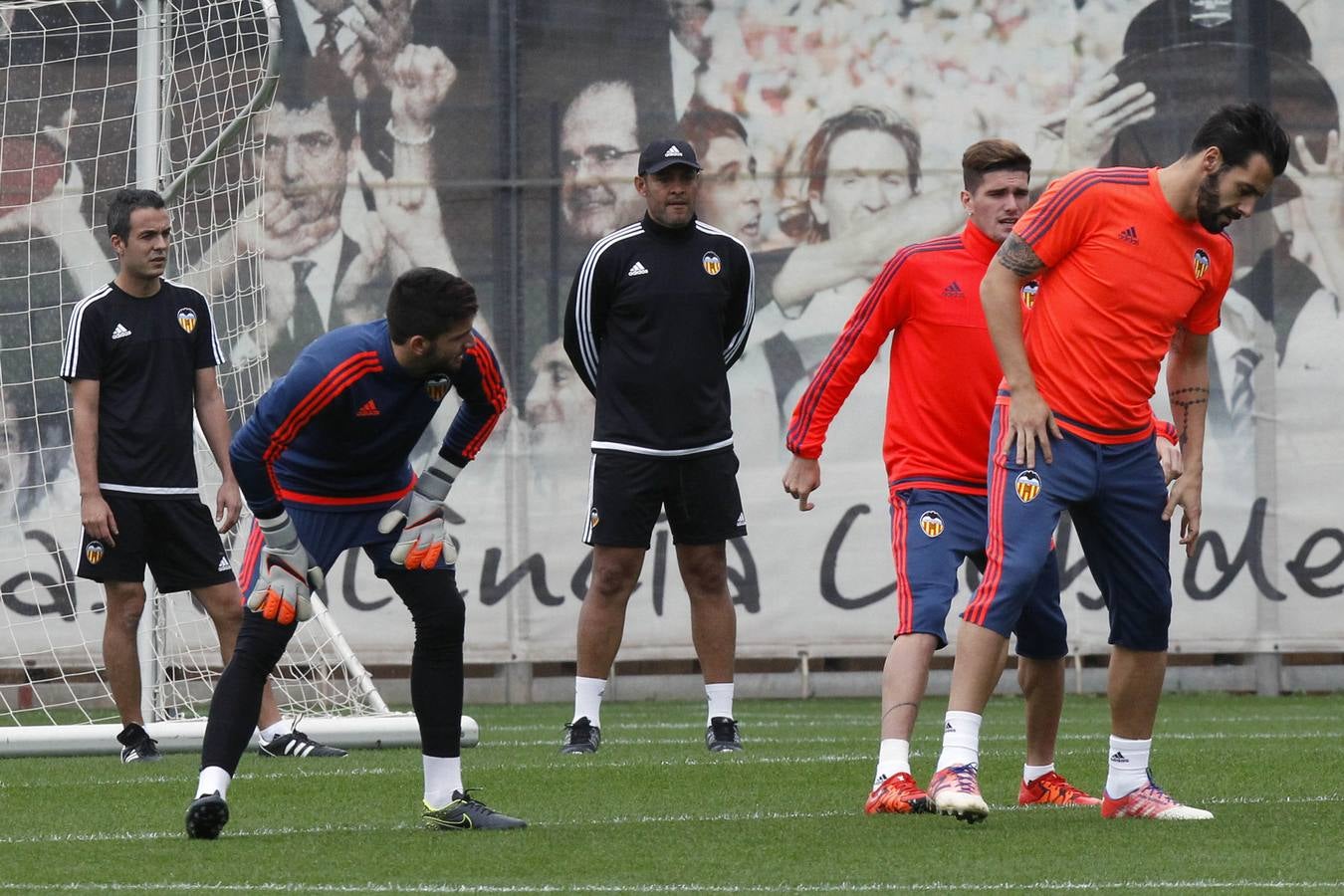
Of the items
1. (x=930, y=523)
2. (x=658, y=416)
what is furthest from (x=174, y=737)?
(x=930, y=523)

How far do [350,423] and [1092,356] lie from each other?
202 centimetres

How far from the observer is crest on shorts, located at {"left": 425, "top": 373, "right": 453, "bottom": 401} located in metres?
5.62

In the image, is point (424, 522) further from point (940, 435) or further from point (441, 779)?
point (940, 435)

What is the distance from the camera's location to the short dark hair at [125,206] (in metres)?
8.14

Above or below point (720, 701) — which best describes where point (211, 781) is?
above

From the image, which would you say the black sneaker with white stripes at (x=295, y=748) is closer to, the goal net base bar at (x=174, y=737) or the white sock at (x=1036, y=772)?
the goal net base bar at (x=174, y=737)

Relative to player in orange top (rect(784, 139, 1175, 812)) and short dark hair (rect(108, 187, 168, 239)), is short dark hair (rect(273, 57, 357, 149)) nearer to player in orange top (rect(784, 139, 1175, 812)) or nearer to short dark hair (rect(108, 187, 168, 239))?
short dark hair (rect(108, 187, 168, 239))

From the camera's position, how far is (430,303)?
540 cm

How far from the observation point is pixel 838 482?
12086 mm

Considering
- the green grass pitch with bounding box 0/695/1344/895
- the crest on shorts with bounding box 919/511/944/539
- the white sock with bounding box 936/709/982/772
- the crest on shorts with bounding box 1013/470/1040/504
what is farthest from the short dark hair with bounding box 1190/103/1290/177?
the green grass pitch with bounding box 0/695/1344/895

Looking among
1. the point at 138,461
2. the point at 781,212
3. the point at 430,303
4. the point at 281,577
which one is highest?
the point at 781,212

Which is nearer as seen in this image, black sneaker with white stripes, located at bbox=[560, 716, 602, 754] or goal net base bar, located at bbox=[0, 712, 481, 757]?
black sneaker with white stripes, located at bbox=[560, 716, 602, 754]

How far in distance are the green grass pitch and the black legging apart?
0.29 metres

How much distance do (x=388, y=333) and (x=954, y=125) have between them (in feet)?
23.6
